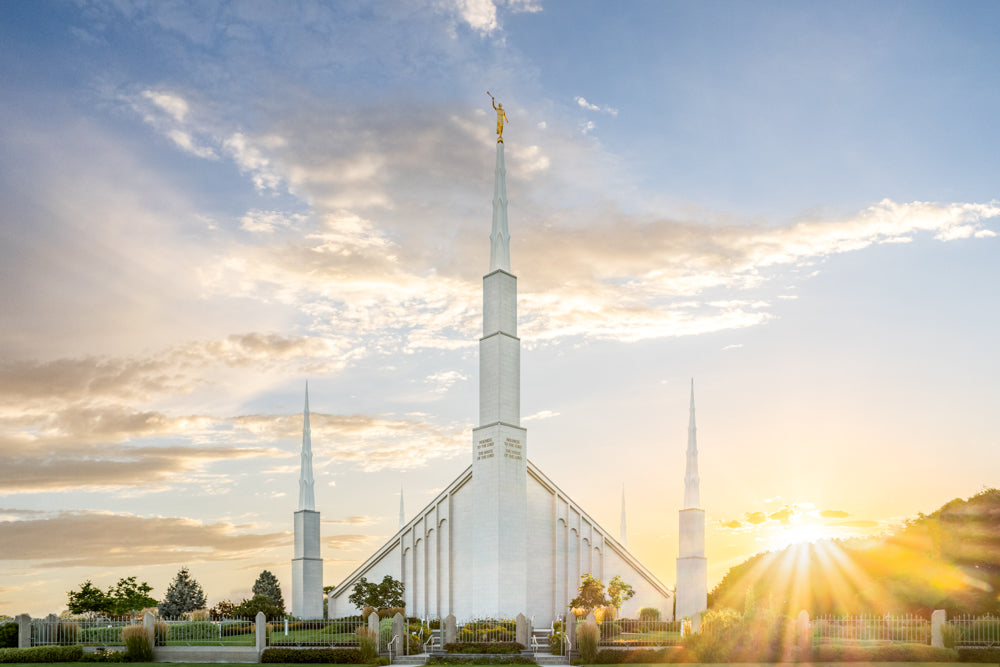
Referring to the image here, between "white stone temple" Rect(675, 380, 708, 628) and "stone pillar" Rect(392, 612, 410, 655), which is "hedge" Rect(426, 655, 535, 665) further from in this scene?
"white stone temple" Rect(675, 380, 708, 628)

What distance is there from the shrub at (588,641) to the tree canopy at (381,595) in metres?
22.3

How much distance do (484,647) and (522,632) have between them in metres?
1.74

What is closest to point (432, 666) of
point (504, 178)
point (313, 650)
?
point (313, 650)

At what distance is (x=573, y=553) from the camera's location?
54281 mm

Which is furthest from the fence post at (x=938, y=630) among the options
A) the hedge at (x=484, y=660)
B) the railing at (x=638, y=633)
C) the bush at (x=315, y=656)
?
the bush at (x=315, y=656)

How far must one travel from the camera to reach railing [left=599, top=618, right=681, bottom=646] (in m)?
34.2

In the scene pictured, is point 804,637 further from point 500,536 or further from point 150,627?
point 150,627

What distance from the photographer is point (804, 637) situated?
110ft

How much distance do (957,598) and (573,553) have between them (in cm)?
2121

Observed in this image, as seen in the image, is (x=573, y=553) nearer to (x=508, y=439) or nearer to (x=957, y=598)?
(x=508, y=439)

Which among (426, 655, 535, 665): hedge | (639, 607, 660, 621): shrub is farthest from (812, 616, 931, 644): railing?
(639, 607, 660, 621): shrub

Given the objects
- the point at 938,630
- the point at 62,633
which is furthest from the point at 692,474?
the point at 62,633

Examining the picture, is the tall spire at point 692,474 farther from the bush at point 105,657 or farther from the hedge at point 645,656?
the bush at point 105,657

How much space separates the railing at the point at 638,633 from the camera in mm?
34219
